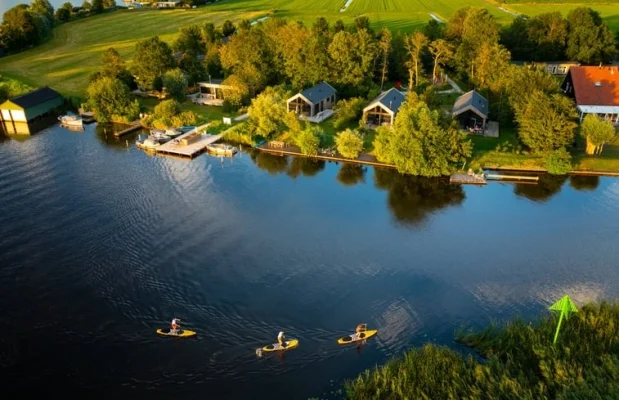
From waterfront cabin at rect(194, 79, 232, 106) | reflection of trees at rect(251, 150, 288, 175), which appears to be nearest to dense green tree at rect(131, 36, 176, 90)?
waterfront cabin at rect(194, 79, 232, 106)

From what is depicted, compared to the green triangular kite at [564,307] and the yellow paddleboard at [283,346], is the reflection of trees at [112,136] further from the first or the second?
the green triangular kite at [564,307]

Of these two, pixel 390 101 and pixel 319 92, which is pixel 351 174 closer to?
pixel 390 101

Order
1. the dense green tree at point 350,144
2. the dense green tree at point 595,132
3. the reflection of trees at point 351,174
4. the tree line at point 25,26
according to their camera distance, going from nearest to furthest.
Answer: the reflection of trees at point 351,174 → the dense green tree at point 595,132 → the dense green tree at point 350,144 → the tree line at point 25,26

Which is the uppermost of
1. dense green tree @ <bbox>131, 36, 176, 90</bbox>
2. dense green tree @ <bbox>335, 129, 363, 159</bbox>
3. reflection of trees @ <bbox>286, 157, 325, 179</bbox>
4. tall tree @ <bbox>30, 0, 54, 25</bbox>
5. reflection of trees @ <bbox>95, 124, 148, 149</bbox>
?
tall tree @ <bbox>30, 0, 54, 25</bbox>

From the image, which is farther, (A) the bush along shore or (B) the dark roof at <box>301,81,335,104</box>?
(B) the dark roof at <box>301,81,335,104</box>

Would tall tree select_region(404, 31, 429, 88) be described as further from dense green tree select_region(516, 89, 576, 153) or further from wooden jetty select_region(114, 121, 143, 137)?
wooden jetty select_region(114, 121, 143, 137)

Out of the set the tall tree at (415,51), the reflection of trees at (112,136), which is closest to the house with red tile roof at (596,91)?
the tall tree at (415,51)
